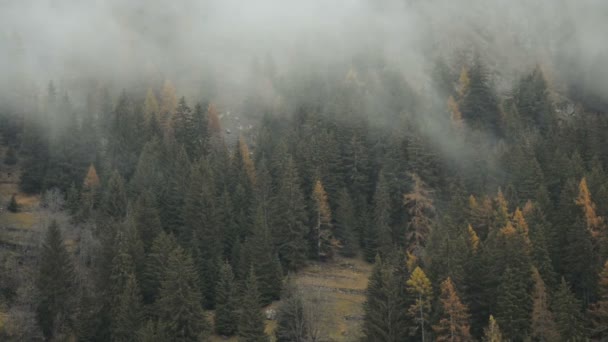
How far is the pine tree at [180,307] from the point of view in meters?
65.3

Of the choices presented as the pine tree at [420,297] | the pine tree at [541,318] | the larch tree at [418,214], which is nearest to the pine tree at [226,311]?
the pine tree at [420,297]

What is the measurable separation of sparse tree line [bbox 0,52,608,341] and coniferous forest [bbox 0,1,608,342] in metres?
0.34

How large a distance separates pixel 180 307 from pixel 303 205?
30511mm

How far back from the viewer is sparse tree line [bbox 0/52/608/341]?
2603 inches

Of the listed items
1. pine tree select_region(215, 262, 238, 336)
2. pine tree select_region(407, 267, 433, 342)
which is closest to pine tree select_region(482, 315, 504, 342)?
pine tree select_region(407, 267, 433, 342)

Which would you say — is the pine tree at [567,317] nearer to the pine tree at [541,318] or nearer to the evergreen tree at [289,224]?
the pine tree at [541,318]

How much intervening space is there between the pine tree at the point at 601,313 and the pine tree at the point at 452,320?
13.3 m

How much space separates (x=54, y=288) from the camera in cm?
7094

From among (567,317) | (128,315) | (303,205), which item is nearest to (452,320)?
(567,317)

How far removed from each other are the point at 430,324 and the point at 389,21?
129428 millimetres

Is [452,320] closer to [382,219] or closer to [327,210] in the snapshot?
[382,219]

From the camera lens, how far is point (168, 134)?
377 feet

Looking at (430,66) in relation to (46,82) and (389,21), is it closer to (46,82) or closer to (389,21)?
(389,21)

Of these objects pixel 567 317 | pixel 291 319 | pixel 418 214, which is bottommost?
pixel 291 319
